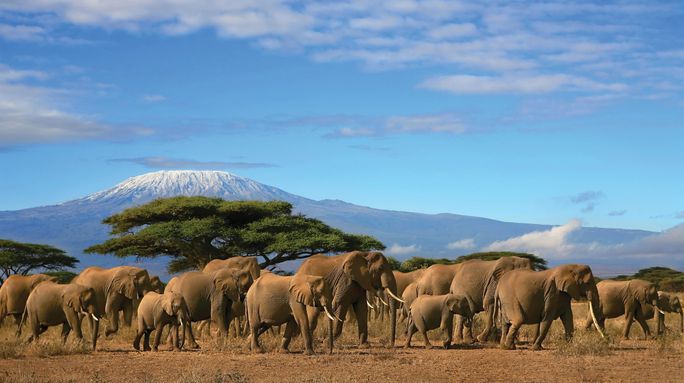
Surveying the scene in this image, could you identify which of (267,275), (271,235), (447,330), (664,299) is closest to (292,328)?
(267,275)

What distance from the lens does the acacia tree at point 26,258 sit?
61.4m

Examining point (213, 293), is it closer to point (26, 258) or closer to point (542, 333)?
point (542, 333)

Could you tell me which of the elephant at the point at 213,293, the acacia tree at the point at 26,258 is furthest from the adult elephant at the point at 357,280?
the acacia tree at the point at 26,258

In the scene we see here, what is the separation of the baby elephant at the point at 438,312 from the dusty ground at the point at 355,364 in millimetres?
537

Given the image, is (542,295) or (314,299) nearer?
(314,299)

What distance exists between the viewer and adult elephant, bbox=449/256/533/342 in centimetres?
2350

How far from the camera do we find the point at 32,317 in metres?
23.0

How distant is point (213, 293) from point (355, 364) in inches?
210

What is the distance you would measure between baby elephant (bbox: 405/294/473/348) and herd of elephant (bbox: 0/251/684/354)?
0.07 ft

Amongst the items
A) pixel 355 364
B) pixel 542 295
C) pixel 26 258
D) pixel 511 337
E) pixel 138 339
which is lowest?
pixel 355 364

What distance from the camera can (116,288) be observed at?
24109 millimetres

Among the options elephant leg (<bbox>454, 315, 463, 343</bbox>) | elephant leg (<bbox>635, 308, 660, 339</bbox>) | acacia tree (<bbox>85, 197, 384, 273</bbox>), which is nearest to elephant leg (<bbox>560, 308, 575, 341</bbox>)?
elephant leg (<bbox>454, 315, 463, 343</bbox>)

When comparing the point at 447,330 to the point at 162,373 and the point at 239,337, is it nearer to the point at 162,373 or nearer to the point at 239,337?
the point at 239,337

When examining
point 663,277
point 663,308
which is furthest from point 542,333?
point 663,277
